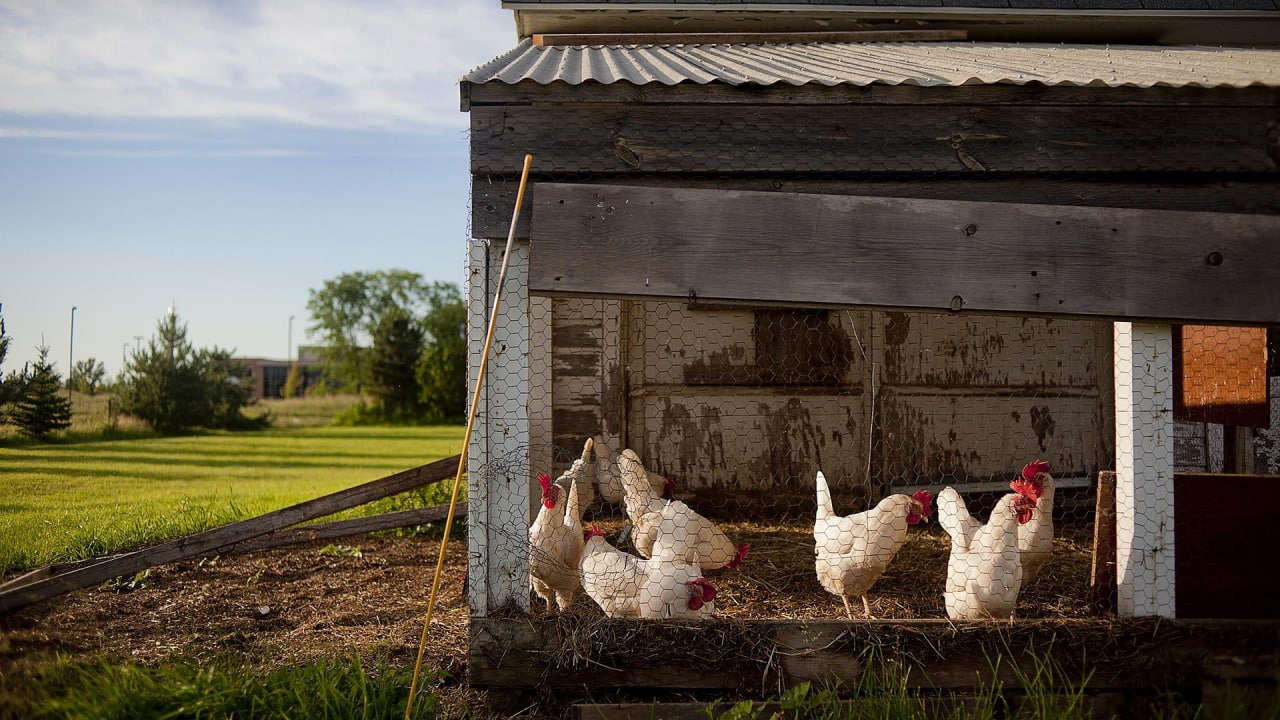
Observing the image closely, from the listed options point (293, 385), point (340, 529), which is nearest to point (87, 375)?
point (340, 529)

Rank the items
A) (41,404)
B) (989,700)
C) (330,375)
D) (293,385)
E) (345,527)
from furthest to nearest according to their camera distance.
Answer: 1. (330,375)
2. (293,385)
3. (41,404)
4. (345,527)
5. (989,700)

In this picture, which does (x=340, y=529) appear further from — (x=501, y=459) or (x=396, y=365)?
(x=396, y=365)

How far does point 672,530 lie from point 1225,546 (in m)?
2.14

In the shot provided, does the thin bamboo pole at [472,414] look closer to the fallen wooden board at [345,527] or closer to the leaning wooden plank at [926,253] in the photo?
the leaning wooden plank at [926,253]

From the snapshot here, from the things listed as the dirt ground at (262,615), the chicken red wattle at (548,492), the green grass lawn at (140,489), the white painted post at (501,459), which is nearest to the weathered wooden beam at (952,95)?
the white painted post at (501,459)

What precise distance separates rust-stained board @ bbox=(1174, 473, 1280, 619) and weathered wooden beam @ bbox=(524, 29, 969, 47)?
400 cm

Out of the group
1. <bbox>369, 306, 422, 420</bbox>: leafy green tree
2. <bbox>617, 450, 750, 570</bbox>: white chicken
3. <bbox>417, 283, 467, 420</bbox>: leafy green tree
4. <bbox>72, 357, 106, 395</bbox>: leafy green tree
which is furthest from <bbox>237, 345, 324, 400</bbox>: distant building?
<bbox>617, 450, 750, 570</bbox>: white chicken

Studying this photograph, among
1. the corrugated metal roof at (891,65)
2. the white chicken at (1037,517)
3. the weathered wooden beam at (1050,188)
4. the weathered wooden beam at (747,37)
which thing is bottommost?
the white chicken at (1037,517)

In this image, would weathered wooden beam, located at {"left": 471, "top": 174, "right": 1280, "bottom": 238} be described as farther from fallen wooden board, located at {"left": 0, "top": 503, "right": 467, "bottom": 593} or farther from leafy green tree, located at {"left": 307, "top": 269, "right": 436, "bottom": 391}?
leafy green tree, located at {"left": 307, "top": 269, "right": 436, "bottom": 391}

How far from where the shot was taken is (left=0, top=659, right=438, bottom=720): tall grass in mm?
2488

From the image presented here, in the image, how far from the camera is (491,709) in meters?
2.82

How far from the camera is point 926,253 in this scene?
3.00 meters

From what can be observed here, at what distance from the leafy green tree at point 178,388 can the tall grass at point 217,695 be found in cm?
830

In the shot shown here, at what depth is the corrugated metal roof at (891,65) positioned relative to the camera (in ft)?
10.2
